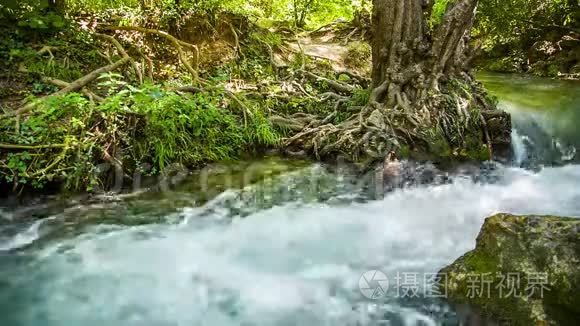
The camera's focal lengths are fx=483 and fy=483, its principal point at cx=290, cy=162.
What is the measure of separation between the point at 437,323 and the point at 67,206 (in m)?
3.56

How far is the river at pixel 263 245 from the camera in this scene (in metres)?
3.38

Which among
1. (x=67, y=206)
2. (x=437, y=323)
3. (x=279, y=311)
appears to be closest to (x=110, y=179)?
(x=67, y=206)

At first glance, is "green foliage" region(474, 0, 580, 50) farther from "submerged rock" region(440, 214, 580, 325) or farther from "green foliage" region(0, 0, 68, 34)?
"submerged rock" region(440, 214, 580, 325)

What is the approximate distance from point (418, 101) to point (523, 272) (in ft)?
12.6

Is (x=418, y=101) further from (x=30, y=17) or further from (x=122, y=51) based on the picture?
(x=30, y=17)

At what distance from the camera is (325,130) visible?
20.6ft

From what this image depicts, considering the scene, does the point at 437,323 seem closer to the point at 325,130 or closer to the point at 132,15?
the point at 325,130

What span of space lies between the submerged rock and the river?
210 millimetres

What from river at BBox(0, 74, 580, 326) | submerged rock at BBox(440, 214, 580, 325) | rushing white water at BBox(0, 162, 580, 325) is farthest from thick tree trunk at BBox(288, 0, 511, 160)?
submerged rock at BBox(440, 214, 580, 325)

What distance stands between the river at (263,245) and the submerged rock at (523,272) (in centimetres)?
21

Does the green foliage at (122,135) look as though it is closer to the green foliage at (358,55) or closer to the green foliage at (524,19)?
the green foliage at (358,55)

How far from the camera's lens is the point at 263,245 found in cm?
434

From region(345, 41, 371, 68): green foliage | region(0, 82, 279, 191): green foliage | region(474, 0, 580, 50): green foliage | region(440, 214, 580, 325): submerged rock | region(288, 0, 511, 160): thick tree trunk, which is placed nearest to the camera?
region(440, 214, 580, 325): submerged rock

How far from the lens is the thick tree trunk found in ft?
19.9
